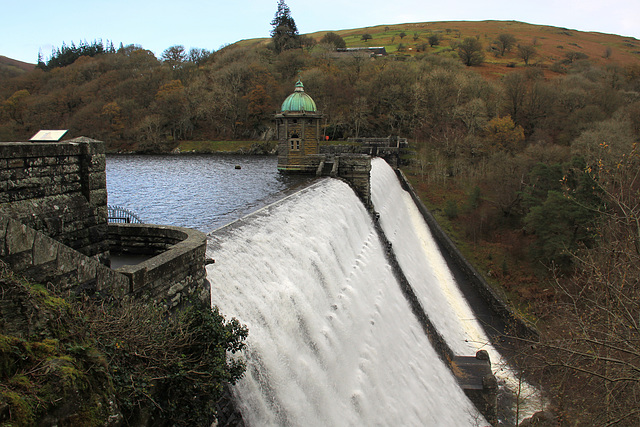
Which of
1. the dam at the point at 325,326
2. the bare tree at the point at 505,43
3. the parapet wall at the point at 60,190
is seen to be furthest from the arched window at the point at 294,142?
the bare tree at the point at 505,43

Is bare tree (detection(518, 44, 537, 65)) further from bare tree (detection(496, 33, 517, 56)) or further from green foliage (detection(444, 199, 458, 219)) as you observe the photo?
green foliage (detection(444, 199, 458, 219))

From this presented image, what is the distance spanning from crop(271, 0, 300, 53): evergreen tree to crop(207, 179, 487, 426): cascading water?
10380 centimetres

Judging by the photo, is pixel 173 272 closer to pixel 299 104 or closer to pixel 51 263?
pixel 51 263

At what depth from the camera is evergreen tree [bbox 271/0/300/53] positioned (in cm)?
11036

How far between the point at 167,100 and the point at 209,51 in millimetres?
47165

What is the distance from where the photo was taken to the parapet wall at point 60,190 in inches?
215

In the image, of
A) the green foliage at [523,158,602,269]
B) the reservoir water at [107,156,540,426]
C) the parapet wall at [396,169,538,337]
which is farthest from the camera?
the green foliage at [523,158,602,269]

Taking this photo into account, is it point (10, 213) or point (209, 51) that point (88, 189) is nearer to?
point (10, 213)

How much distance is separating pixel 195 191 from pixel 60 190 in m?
22.2

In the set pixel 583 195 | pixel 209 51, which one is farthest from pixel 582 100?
pixel 209 51

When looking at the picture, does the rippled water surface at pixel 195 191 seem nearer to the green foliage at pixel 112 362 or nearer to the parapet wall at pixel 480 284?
the green foliage at pixel 112 362

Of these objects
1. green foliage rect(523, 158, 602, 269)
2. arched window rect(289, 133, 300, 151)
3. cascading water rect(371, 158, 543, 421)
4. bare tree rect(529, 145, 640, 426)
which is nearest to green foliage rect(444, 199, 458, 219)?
cascading water rect(371, 158, 543, 421)

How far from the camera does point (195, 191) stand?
1098 inches

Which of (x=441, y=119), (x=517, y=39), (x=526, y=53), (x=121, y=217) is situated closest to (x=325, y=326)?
(x=121, y=217)
